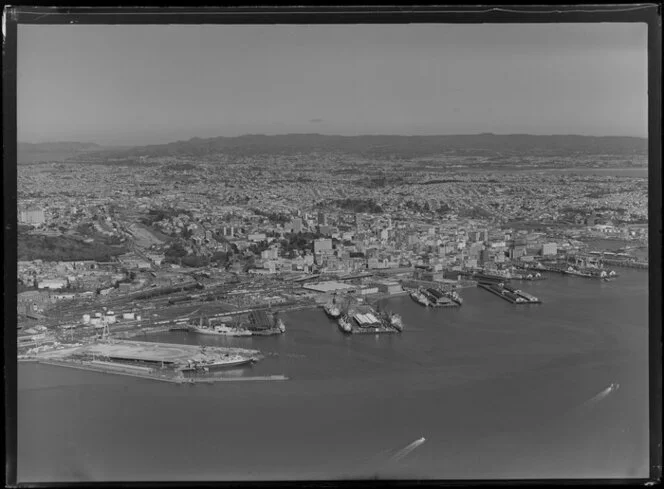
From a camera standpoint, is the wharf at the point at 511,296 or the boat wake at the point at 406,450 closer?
the boat wake at the point at 406,450

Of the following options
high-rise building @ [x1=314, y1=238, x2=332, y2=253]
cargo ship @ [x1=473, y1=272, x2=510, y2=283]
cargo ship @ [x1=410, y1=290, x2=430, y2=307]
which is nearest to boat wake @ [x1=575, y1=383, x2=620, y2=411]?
cargo ship @ [x1=473, y1=272, x2=510, y2=283]

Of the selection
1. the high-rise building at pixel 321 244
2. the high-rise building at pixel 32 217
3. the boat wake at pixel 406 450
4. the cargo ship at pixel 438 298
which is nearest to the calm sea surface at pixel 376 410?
the boat wake at pixel 406 450

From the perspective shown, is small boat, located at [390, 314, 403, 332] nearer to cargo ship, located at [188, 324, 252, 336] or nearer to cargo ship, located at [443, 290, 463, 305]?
cargo ship, located at [443, 290, 463, 305]

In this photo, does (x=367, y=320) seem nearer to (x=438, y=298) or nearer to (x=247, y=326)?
(x=438, y=298)

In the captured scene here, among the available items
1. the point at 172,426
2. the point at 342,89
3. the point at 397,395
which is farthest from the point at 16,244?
the point at 397,395

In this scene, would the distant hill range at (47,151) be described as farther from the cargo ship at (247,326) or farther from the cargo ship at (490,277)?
the cargo ship at (490,277)

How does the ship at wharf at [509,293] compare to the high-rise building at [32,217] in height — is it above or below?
below
